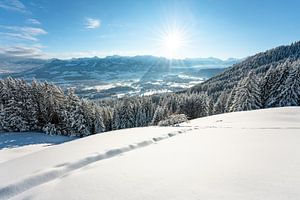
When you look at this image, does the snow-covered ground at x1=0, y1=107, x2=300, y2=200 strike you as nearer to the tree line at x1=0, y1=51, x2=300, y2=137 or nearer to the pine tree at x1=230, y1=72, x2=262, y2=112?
the tree line at x1=0, y1=51, x2=300, y2=137

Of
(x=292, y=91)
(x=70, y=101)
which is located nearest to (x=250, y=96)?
(x=292, y=91)

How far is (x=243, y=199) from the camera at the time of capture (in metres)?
2.78

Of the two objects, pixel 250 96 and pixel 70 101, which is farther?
pixel 70 101

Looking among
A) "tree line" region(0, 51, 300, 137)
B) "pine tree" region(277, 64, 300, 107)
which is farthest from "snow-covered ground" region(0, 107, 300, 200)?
"pine tree" region(277, 64, 300, 107)

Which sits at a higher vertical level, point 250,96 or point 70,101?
point 250,96

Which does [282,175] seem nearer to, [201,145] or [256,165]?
[256,165]

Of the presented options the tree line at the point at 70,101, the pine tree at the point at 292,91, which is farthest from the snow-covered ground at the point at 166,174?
the pine tree at the point at 292,91

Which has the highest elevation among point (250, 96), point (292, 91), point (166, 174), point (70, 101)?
point (166, 174)

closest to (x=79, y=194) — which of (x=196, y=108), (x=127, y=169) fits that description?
(x=127, y=169)

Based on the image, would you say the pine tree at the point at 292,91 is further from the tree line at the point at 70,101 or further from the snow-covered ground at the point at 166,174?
the snow-covered ground at the point at 166,174

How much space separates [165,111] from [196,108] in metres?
9.97

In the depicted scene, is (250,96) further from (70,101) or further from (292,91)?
(70,101)

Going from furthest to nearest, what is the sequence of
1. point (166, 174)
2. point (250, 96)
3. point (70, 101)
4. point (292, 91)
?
point (70, 101), point (250, 96), point (292, 91), point (166, 174)

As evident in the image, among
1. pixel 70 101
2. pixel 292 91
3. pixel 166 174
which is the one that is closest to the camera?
pixel 166 174
